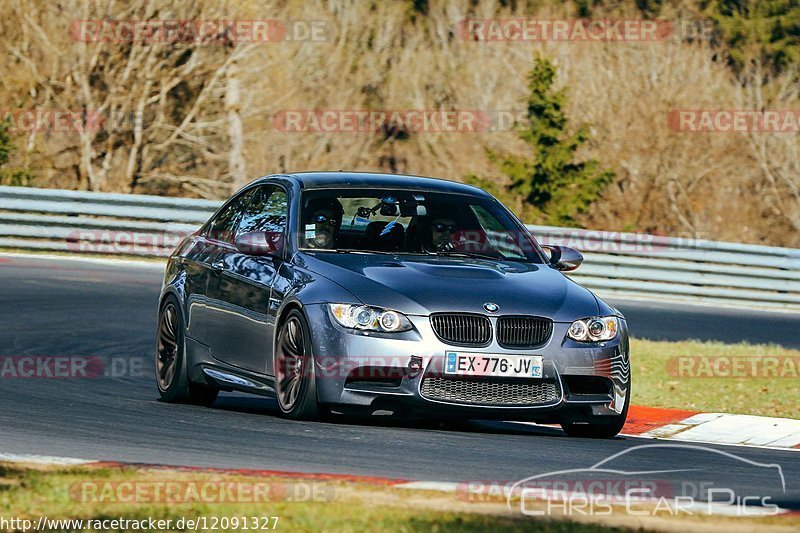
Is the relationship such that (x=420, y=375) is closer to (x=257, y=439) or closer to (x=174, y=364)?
(x=257, y=439)

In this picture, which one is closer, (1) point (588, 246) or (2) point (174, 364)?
(2) point (174, 364)

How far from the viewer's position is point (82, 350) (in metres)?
13.4

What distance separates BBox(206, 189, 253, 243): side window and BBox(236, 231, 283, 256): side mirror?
0.82 metres

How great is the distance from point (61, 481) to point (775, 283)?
18962 mm

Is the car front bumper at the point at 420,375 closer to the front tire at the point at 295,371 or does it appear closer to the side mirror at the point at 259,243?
the front tire at the point at 295,371

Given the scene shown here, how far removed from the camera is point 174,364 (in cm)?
1080

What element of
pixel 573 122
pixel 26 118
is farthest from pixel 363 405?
pixel 573 122

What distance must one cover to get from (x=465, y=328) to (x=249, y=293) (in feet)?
5.52
